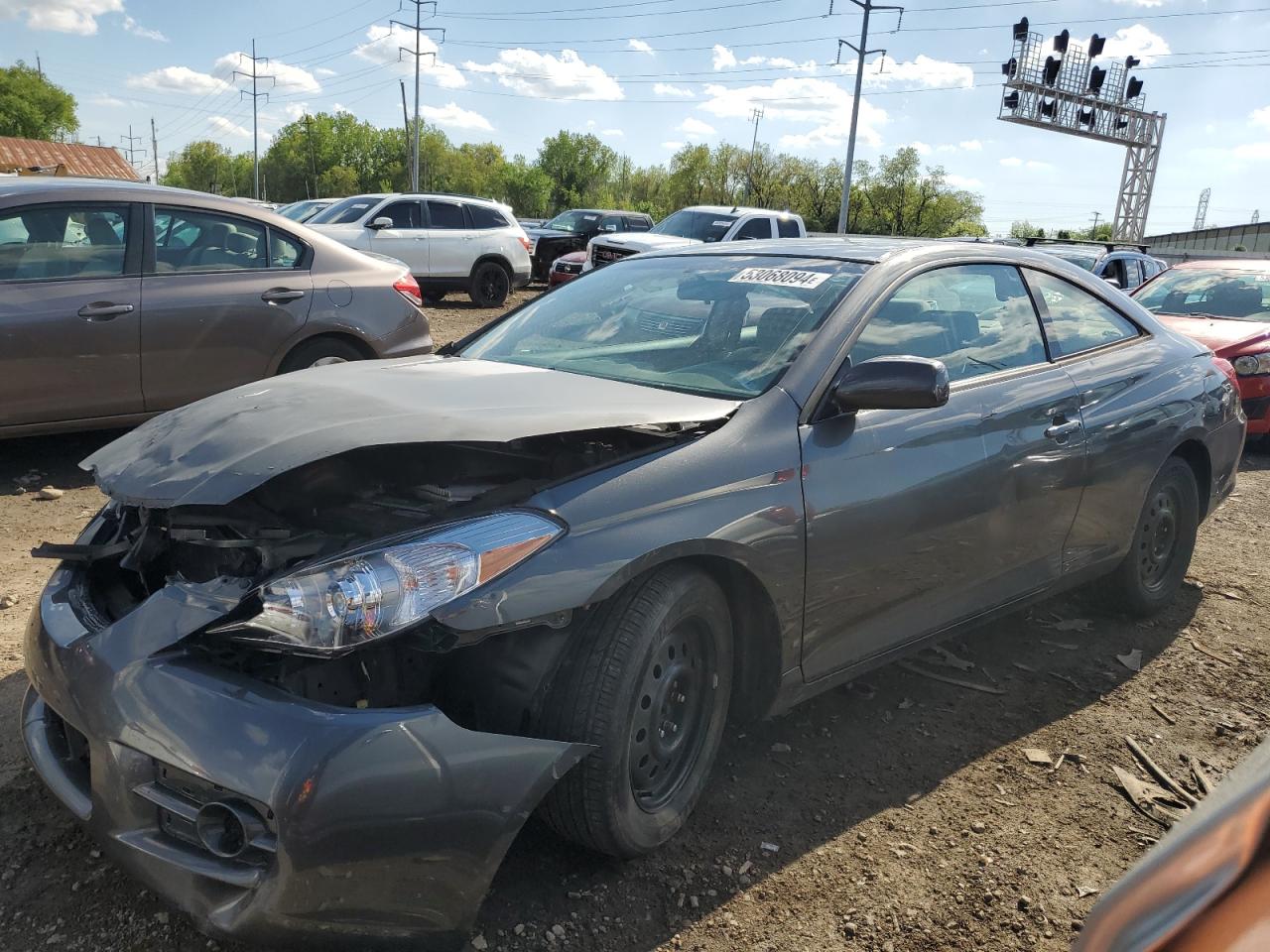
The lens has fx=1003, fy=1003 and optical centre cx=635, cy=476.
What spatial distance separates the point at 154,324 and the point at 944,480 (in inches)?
179

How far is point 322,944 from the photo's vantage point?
1965 millimetres

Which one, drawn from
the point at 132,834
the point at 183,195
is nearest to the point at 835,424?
the point at 132,834

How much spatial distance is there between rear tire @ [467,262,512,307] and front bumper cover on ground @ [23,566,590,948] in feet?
49.6

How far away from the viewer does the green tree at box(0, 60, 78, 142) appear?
282 feet

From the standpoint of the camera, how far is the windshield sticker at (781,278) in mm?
3283

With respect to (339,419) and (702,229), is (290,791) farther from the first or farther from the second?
(702,229)

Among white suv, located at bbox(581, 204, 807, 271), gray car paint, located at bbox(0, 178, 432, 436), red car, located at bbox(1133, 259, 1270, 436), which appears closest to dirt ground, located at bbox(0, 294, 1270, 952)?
gray car paint, located at bbox(0, 178, 432, 436)

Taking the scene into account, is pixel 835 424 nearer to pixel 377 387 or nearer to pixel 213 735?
pixel 377 387

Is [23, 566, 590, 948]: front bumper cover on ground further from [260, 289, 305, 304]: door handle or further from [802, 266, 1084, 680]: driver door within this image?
[260, 289, 305, 304]: door handle

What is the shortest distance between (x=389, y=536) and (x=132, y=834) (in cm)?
79

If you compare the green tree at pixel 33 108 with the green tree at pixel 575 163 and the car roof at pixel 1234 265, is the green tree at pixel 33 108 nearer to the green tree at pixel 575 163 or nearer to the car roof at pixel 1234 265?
the green tree at pixel 575 163

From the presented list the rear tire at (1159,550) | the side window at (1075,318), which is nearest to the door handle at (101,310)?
the side window at (1075,318)

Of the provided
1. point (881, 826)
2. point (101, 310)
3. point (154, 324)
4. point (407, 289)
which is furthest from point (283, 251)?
point (881, 826)

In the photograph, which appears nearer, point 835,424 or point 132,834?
point 132,834
